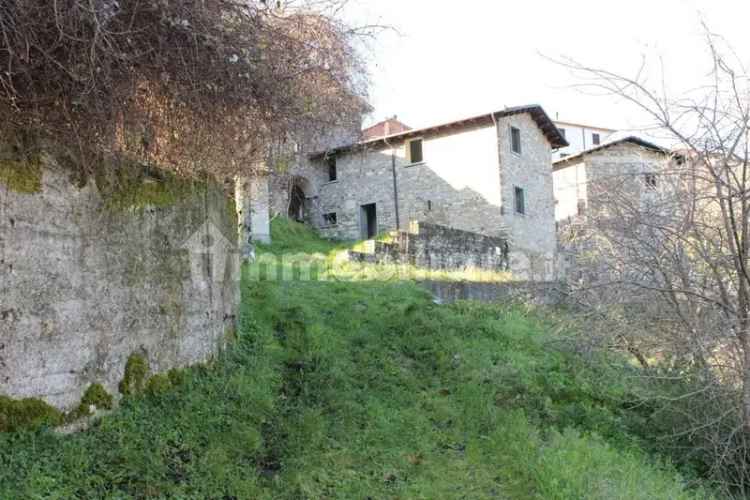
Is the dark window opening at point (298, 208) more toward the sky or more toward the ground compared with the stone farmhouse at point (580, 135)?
more toward the ground

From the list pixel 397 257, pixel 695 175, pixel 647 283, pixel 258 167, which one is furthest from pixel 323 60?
pixel 397 257

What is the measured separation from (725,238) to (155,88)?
16.5ft

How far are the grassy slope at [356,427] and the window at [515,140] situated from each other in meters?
12.9

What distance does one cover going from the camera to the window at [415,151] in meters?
20.5

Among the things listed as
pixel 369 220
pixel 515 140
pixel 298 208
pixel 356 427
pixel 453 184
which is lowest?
pixel 356 427

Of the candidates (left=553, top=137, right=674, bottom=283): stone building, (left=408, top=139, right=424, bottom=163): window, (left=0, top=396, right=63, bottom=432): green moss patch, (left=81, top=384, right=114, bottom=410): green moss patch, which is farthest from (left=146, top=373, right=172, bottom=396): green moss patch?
(left=408, top=139, right=424, bottom=163): window

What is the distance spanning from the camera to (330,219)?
2281cm

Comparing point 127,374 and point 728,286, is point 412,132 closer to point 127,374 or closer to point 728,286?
point 728,286

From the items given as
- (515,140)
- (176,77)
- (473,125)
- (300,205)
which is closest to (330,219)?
(300,205)

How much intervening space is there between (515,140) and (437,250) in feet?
27.6

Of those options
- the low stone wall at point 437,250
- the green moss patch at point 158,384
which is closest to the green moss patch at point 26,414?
the green moss patch at point 158,384

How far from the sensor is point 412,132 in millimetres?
20109

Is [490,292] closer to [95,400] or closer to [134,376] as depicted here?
[134,376]

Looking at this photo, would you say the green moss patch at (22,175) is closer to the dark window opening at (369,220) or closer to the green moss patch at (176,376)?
the green moss patch at (176,376)
